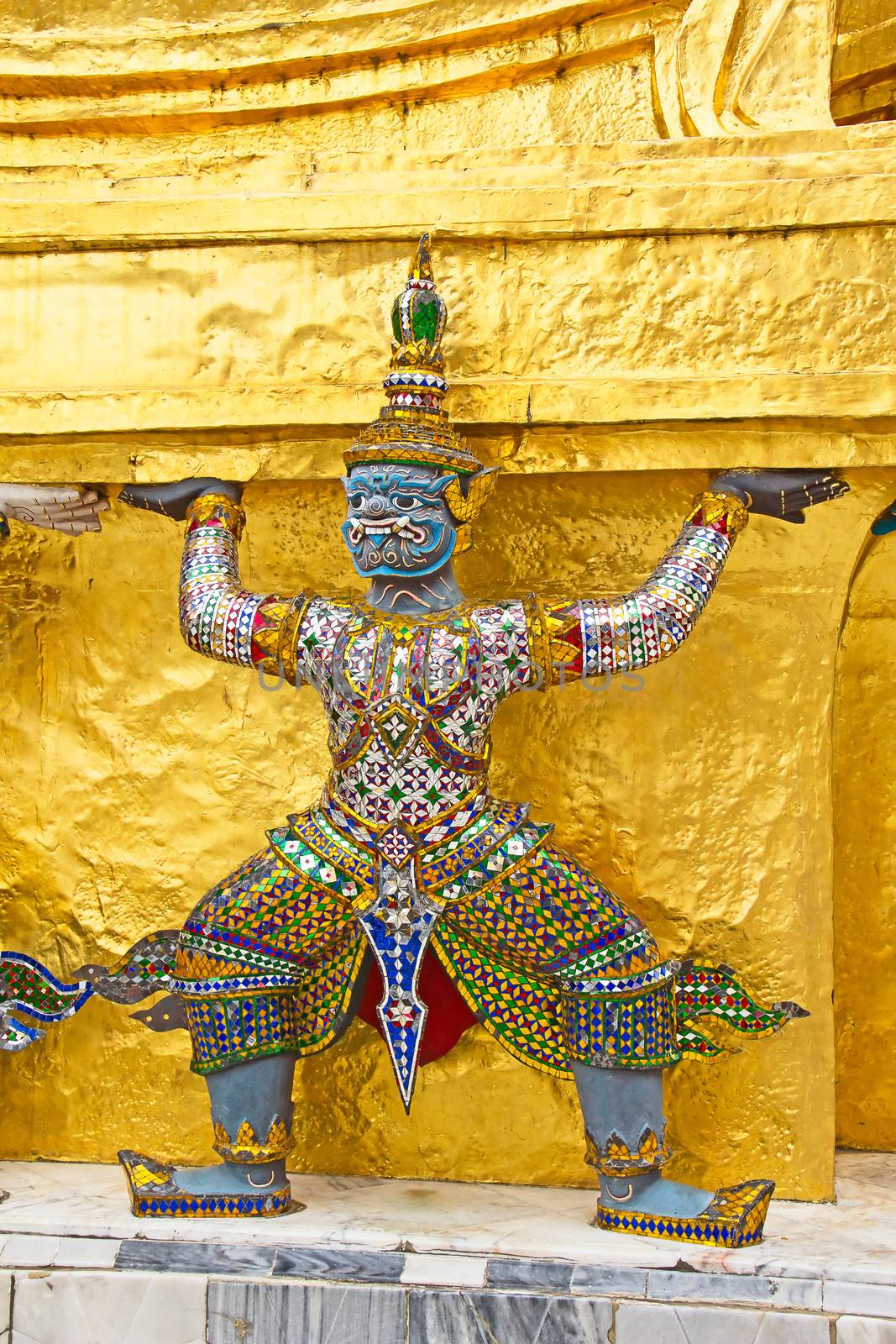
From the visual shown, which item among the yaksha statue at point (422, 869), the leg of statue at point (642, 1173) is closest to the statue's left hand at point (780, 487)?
the yaksha statue at point (422, 869)

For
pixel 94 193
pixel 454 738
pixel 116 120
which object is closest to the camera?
pixel 454 738

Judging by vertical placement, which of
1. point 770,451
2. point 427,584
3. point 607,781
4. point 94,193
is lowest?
point 607,781

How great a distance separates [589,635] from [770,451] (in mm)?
594

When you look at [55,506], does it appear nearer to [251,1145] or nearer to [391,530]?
[391,530]

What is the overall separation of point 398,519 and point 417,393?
26 cm

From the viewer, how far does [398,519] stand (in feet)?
10.8

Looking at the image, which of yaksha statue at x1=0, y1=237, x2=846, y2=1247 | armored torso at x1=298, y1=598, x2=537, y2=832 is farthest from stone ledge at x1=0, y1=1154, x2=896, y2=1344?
armored torso at x1=298, y1=598, x2=537, y2=832

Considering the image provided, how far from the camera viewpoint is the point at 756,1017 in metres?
3.54

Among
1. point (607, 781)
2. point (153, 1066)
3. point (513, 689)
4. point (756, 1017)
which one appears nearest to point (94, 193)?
point (513, 689)

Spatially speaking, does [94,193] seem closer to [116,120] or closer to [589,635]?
[116,120]

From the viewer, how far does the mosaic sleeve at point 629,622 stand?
3.28 meters

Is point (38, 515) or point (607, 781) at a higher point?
point (38, 515)

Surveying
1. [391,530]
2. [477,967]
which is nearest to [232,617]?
[391,530]

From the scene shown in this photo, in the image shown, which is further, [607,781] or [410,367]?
[607,781]
